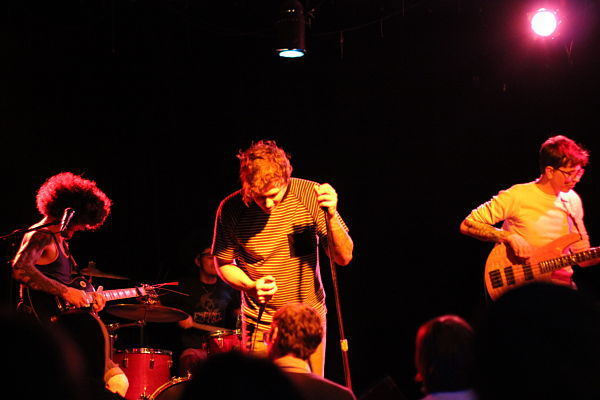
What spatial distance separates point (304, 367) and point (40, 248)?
3.57 m

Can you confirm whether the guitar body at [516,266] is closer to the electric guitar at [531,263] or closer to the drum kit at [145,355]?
the electric guitar at [531,263]

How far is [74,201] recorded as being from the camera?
271 inches

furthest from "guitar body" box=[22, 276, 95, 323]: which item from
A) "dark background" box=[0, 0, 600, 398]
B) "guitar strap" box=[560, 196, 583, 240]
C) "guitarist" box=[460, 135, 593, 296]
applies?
"guitar strap" box=[560, 196, 583, 240]

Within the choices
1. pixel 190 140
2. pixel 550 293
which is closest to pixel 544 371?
pixel 550 293

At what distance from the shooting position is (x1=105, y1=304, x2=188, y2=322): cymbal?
7551mm

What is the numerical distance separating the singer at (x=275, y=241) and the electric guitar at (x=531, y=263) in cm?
178

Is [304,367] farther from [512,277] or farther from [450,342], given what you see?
[512,277]

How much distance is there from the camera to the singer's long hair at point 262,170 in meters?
4.60

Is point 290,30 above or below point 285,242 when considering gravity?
above

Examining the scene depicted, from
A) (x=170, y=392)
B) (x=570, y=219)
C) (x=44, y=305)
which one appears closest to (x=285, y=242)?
(x=170, y=392)

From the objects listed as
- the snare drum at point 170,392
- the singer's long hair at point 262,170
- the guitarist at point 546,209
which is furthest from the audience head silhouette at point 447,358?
the snare drum at point 170,392

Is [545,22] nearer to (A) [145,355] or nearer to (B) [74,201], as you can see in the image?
(B) [74,201]

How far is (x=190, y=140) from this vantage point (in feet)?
27.9

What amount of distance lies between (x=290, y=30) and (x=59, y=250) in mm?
2946
